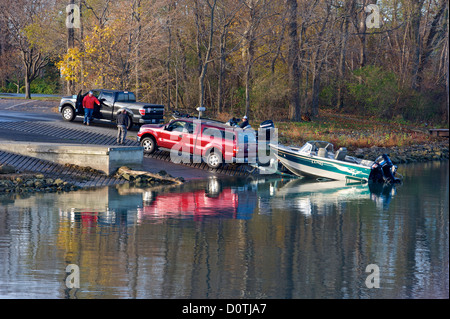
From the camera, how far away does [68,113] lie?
34.1 m

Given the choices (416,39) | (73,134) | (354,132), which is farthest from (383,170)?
(416,39)

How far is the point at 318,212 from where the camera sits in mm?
20500

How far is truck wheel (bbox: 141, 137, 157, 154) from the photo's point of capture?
29.7m

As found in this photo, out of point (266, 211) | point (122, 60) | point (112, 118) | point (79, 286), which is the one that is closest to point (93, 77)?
point (122, 60)

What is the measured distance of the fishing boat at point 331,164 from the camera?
27.9 metres

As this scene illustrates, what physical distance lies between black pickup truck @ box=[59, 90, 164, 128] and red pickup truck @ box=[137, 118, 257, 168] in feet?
8.17

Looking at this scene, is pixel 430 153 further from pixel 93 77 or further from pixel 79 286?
pixel 79 286

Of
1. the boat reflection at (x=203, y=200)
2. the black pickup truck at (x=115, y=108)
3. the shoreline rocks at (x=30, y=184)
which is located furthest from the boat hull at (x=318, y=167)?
the shoreline rocks at (x=30, y=184)

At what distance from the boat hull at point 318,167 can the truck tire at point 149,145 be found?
17.4 feet

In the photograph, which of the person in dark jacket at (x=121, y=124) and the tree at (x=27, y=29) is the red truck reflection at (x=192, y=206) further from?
the tree at (x=27, y=29)

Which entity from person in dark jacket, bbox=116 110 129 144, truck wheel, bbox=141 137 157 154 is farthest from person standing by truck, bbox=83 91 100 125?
truck wheel, bbox=141 137 157 154

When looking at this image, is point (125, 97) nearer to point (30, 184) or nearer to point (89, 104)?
point (89, 104)

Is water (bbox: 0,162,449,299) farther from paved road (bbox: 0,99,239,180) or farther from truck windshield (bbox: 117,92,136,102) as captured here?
truck windshield (bbox: 117,92,136,102)

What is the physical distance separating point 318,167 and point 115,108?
413 inches
